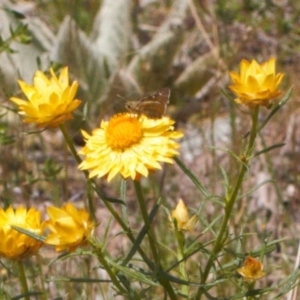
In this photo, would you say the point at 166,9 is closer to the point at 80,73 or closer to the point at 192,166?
the point at 80,73

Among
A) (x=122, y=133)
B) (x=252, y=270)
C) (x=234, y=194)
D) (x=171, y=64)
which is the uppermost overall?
(x=122, y=133)

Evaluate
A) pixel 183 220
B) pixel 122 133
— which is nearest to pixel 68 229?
pixel 122 133

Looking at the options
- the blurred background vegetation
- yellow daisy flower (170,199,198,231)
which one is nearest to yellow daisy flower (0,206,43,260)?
yellow daisy flower (170,199,198,231)

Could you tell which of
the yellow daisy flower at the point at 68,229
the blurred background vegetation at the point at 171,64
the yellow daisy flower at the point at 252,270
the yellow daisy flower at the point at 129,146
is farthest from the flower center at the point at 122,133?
the blurred background vegetation at the point at 171,64

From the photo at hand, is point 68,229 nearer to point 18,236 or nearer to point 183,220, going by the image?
point 18,236

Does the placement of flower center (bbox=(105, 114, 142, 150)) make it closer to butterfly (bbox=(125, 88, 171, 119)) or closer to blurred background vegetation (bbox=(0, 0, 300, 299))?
butterfly (bbox=(125, 88, 171, 119))

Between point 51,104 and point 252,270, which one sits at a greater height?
point 51,104
